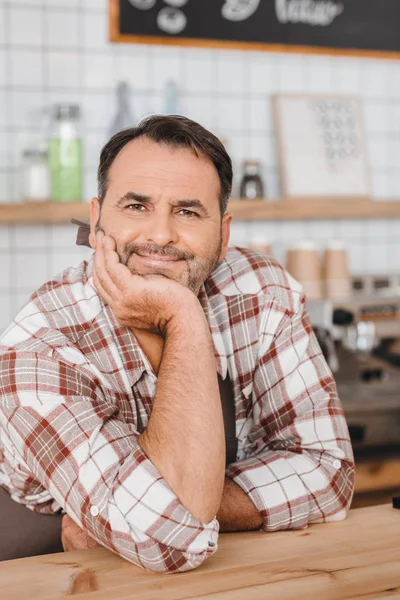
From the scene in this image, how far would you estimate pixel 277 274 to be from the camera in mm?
1562

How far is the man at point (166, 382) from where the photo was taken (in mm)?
1074

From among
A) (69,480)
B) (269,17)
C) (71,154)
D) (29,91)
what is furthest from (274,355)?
(269,17)

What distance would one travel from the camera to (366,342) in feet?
8.98

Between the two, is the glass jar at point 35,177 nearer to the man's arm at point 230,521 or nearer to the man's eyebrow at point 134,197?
the man's eyebrow at point 134,197

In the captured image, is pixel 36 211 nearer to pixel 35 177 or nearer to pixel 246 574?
pixel 35 177

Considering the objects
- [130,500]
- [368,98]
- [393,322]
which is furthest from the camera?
[368,98]

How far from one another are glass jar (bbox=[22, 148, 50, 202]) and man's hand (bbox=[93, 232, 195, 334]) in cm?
124

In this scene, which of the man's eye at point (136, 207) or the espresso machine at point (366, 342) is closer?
the man's eye at point (136, 207)

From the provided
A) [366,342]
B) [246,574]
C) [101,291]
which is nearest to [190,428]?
[246,574]

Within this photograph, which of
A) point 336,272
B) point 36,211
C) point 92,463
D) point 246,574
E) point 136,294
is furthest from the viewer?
point 336,272

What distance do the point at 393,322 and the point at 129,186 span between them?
1659 mm

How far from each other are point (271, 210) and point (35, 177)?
0.81m

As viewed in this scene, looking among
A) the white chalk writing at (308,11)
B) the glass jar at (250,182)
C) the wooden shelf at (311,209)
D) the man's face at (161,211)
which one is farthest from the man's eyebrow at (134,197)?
the white chalk writing at (308,11)

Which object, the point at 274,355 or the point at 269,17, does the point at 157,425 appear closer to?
the point at 274,355
